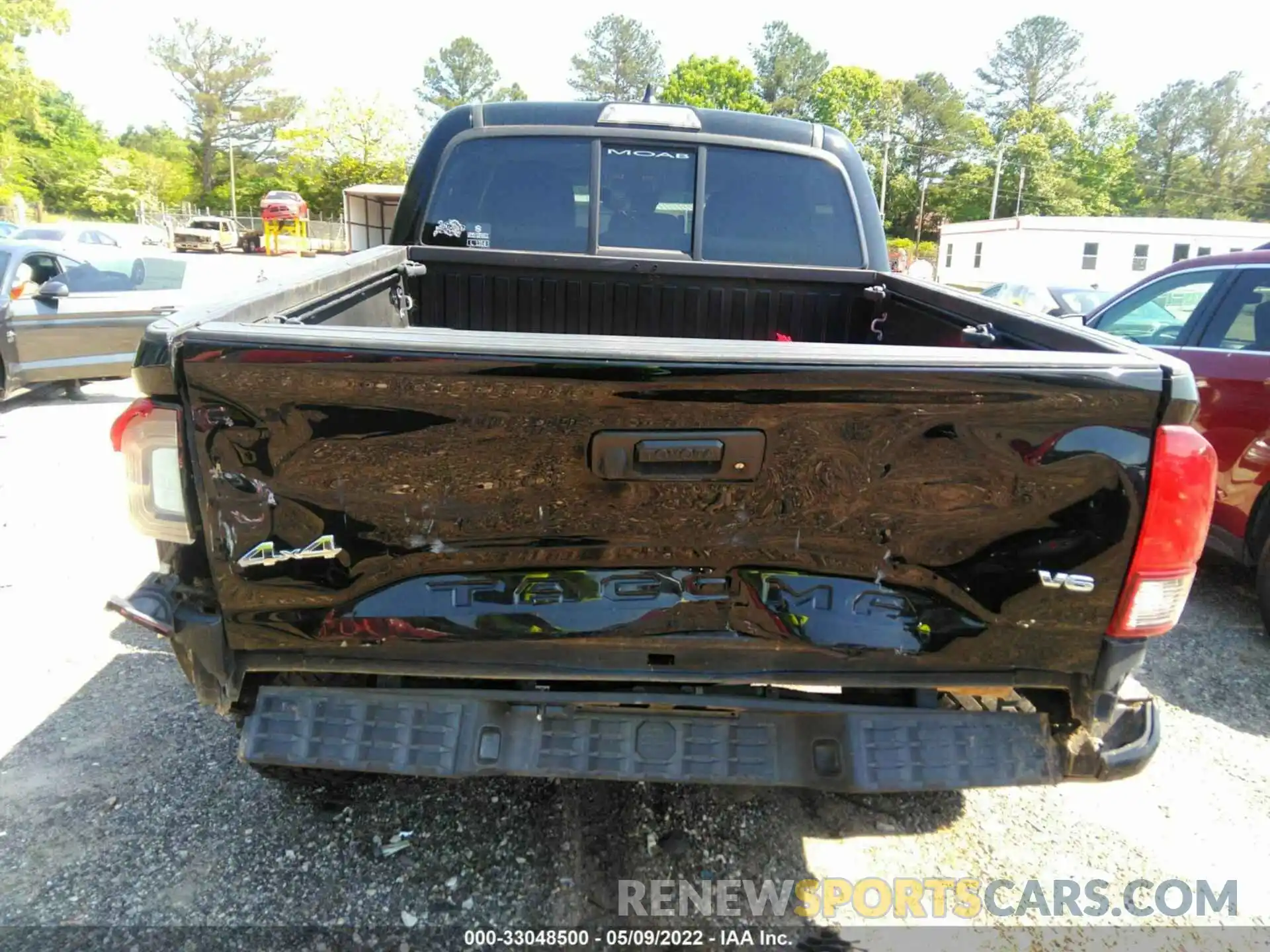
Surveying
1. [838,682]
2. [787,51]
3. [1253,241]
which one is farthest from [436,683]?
[787,51]

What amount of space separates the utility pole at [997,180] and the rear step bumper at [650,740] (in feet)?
245

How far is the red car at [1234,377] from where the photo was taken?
165 inches

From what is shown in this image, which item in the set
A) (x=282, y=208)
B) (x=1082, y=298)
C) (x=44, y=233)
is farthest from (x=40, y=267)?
(x=282, y=208)

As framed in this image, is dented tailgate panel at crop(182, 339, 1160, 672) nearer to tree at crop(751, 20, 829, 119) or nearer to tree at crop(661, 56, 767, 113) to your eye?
tree at crop(661, 56, 767, 113)

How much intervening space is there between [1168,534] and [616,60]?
9675 centimetres

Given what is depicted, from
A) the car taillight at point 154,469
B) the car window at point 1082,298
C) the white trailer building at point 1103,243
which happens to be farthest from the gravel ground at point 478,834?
the white trailer building at point 1103,243

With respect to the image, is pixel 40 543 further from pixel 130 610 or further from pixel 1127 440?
pixel 1127 440

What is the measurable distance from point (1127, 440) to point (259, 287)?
Result: 228cm

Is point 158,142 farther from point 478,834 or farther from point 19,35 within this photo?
point 478,834

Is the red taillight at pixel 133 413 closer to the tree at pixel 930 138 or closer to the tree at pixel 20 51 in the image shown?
the tree at pixel 20 51

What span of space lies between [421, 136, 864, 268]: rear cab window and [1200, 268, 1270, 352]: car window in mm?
2285

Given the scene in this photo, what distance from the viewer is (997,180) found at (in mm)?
68125

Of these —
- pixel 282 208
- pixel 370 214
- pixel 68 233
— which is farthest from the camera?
pixel 282 208

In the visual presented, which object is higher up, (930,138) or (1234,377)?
(930,138)
